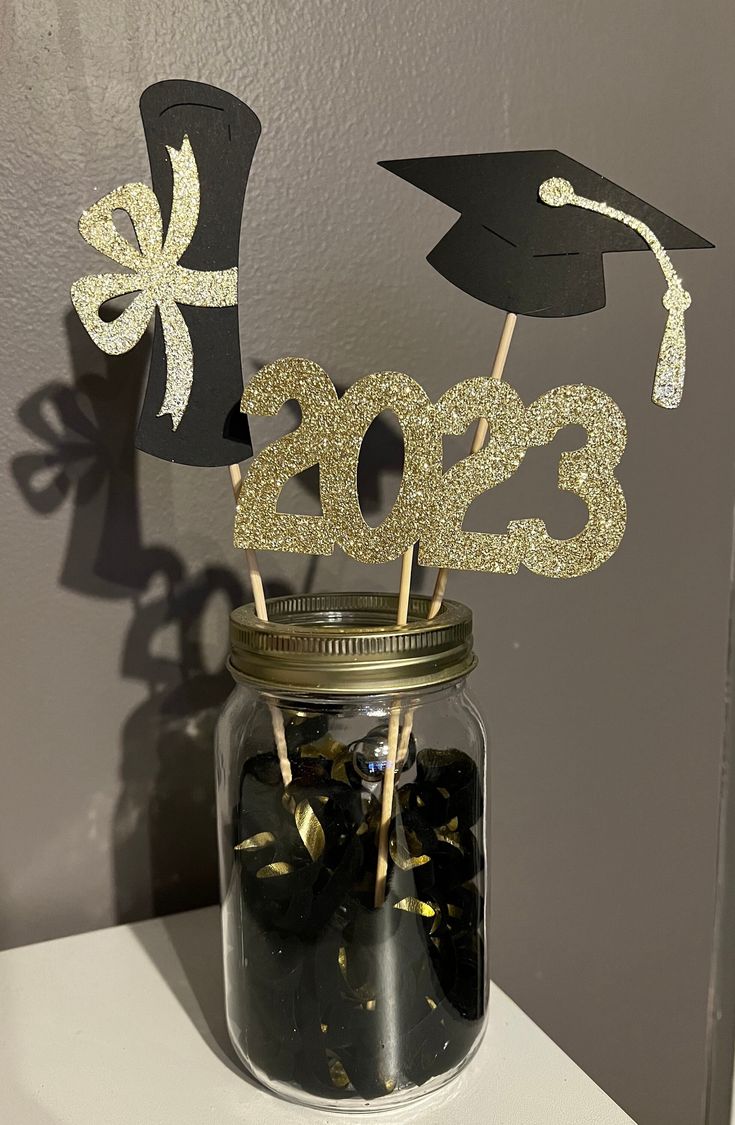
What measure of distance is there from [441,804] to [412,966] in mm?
91

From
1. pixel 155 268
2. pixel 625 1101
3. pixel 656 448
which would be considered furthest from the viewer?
pixel 625 1101

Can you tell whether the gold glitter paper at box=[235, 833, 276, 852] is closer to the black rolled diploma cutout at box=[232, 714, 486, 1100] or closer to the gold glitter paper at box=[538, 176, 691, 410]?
the black rolled diploma cutout at box=[232, 714, 486, 1100]

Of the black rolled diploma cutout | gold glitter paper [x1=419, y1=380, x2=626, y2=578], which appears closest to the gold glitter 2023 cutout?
gold glitter paper [x1=419, y1=380, x2=626, y2=578]

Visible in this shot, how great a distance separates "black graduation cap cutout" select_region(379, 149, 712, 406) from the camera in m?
0.54

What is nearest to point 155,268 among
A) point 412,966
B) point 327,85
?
point 327,85

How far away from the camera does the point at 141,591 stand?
0.73 meters

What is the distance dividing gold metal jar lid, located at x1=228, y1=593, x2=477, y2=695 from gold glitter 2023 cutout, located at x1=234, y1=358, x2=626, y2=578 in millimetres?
42

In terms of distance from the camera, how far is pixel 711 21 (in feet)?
2.65

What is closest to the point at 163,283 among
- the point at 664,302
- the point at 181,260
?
the point at 181,260

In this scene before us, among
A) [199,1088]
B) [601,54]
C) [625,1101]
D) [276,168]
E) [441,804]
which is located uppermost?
[601,54]

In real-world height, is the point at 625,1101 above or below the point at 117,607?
below

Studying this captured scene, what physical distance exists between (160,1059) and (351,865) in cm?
19

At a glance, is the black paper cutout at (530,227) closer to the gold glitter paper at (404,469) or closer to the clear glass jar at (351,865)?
the gold glitter paper at (404,469)

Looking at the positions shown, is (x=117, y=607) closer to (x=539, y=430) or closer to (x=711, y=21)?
(x=539, y=430)
